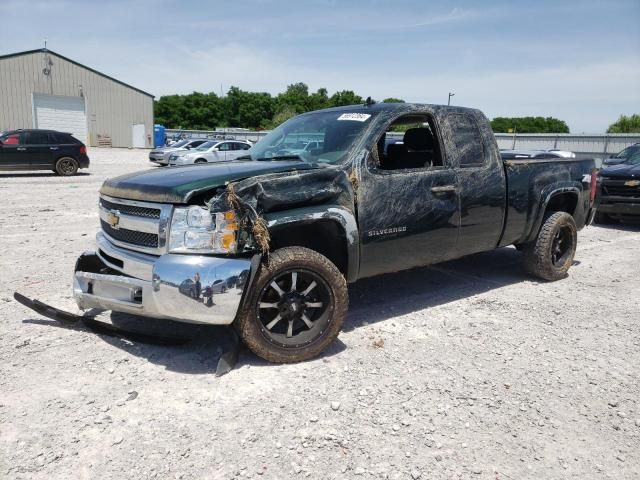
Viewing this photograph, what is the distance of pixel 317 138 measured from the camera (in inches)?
171

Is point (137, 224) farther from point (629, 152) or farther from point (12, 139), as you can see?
point (12, 139)

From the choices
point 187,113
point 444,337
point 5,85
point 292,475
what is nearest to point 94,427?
point 292,475

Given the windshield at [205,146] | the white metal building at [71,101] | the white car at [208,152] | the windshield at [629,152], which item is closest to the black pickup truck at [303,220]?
the windshield at [629,152]

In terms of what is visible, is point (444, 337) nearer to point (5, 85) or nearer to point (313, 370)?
point (313, 370)

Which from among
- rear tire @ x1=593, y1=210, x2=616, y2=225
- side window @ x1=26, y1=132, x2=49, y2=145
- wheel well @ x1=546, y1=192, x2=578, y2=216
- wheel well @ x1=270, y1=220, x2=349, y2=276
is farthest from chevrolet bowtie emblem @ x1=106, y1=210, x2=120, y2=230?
side window @ x1=26, y1=132, x2=49, y2=145

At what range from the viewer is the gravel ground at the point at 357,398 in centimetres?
252

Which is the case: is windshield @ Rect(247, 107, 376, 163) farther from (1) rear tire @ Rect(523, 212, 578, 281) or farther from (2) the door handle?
(1) rear tire @ Rect(523, 212, 578, 281)

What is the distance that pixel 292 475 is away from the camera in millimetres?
2424

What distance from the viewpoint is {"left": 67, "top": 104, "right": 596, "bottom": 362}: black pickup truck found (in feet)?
10.5

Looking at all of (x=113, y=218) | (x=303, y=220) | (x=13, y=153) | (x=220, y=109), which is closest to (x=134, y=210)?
(x=113, y=218)

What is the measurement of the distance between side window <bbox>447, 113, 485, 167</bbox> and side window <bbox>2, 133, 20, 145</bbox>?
16.1 m

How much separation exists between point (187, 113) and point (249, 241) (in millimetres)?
101791

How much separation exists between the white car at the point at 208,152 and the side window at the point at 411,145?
54.9 feet

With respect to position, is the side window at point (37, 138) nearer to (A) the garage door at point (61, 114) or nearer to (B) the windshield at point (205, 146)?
(B) the windshield at point (205, 146)
